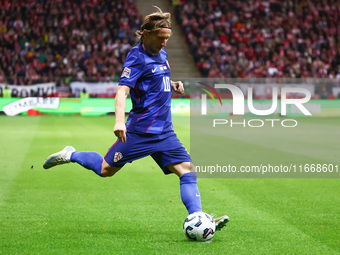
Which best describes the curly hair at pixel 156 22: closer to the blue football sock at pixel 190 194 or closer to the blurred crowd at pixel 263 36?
the blue football sock at pixel 190 194

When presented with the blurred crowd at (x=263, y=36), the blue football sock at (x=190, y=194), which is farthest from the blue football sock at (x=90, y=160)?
the blurred crowd at (x=263, y=36)

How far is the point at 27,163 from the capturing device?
1165cm

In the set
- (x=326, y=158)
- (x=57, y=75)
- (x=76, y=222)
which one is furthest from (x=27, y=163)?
(x=57, y=75)

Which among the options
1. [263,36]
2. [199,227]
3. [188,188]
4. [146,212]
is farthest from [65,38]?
[199,227]

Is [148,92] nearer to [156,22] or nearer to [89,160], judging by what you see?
[156,22]

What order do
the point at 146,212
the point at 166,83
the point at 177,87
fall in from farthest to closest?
1. the point at 146,212
2. the point at 177,87
3. the point at 166,83

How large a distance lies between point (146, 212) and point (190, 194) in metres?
1.41

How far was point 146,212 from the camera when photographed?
7.04 metres

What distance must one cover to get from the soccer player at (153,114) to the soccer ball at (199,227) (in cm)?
17

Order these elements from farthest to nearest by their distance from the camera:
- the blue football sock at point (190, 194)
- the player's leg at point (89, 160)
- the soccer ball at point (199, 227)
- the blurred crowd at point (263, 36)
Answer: the blurred crowd at point (263, 36), the player's leg at point (89, 160), the blue football sock at point (190, 194), the soccer ball at point (199, 227)

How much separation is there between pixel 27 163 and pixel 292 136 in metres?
9.72

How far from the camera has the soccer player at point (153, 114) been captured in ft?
18.5

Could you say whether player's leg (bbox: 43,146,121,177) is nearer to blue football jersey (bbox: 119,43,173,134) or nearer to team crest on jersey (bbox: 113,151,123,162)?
team crest on jersey (bbox: 113,151,123,162)

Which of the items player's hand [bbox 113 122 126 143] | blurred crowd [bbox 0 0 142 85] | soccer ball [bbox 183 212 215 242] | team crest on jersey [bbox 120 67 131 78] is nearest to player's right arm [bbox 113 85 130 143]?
player's hand [bbox 113 122 126 143]
